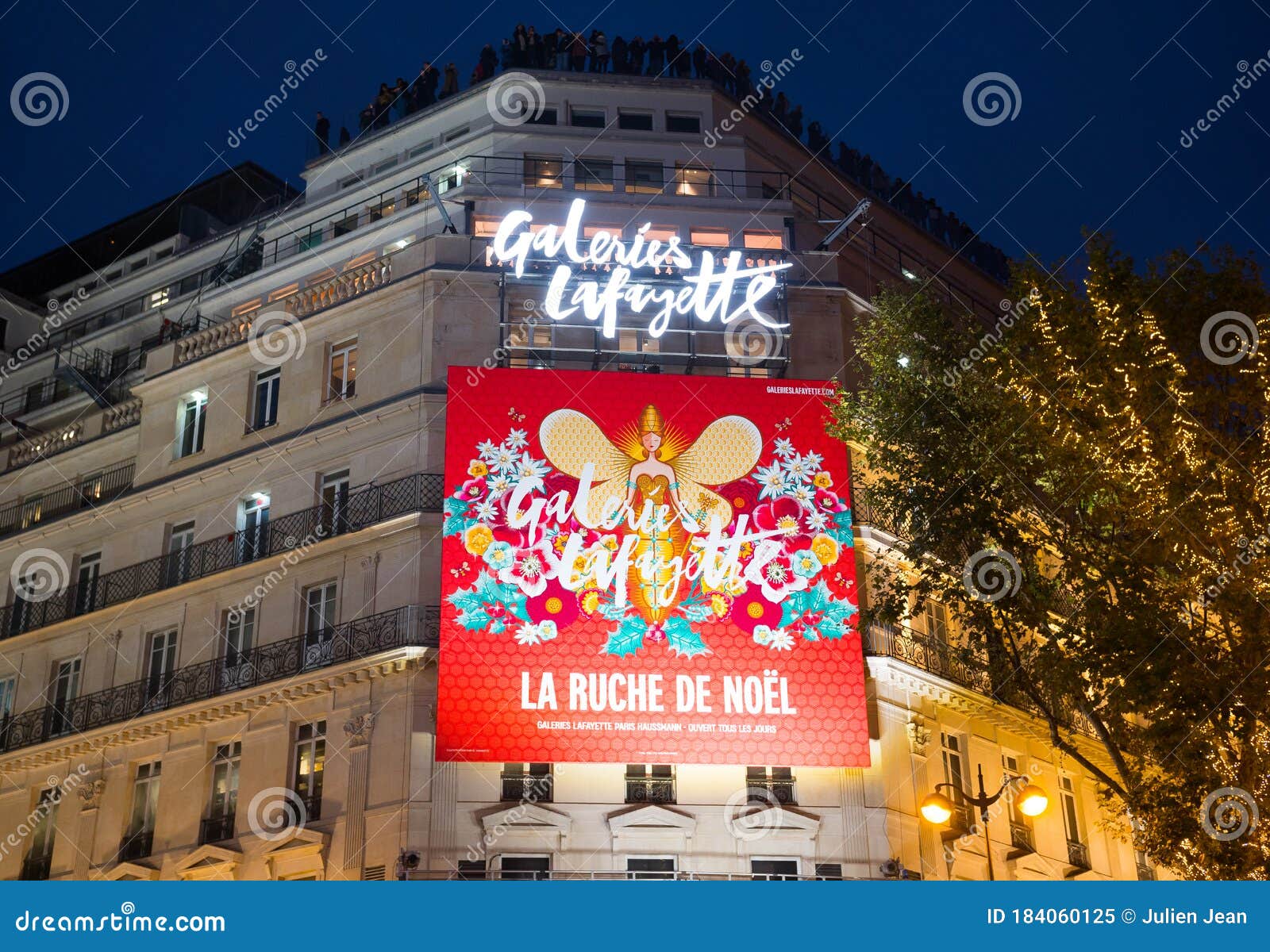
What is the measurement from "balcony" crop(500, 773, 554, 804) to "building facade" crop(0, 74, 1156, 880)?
0.09 metres

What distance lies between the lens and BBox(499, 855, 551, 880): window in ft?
88.8

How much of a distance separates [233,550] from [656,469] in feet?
31.6

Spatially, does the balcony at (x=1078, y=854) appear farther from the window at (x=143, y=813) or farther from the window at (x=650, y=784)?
the window at (x=143, y=813)

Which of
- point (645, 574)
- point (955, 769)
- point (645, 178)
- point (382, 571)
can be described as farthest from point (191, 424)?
point (955, 769)

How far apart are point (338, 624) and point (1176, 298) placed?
55.5 feet

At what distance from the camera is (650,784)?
93.3ft

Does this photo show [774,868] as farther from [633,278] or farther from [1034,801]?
[633,278]

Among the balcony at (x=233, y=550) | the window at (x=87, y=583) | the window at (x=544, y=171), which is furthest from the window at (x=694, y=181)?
the window at (x=87, y=583)

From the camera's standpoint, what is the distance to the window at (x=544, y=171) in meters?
36.3

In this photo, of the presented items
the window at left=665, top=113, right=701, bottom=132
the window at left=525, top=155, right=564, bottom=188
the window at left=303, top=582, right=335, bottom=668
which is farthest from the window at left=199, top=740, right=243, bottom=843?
the window at left=665, top=113, right=701, bottom=132

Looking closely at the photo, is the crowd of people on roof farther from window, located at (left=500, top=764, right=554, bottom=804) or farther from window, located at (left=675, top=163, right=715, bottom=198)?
window, located at (left=500, top=764, right=554, bottom=804)

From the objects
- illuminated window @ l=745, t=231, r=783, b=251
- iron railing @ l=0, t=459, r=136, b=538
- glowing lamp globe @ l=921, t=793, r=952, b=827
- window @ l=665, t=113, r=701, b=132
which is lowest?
glowing lamp globe @ l=921, t=793, r=952, b=827

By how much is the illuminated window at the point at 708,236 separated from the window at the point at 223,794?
1520 cm
